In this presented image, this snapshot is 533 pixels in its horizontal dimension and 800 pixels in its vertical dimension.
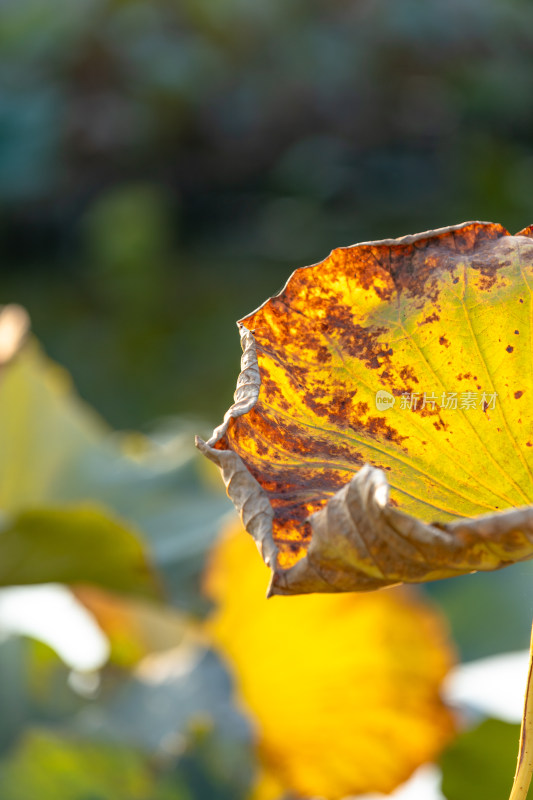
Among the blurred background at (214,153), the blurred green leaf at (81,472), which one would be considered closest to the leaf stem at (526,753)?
the blurred green leaf at (81,472)

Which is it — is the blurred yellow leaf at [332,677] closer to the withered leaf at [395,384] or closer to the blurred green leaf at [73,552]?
the blurred green leaf at [73,552]

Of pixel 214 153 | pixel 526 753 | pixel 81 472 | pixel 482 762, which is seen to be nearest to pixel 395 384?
pixel 526 753

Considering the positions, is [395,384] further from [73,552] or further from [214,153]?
[214,153]

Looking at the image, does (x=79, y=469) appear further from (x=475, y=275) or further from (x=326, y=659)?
(x=475, y=275)

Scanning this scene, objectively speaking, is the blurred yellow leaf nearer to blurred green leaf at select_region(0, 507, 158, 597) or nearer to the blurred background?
blurred green leaf at select_region(0, 507, 158, 597)

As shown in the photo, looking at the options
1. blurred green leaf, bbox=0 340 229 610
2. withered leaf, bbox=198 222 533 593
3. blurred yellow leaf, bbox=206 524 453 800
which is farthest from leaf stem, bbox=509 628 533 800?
blurred green leaf, bbox=0 340 229 610
